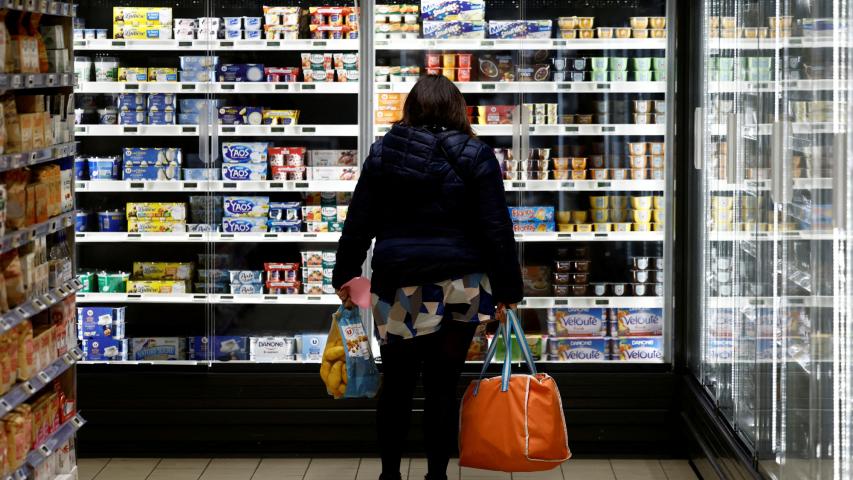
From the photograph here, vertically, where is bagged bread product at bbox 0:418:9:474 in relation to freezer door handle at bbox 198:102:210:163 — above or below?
below

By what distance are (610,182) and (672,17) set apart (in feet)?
2.82

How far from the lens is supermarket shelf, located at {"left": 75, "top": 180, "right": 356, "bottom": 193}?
583cm

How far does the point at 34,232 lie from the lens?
3770 mm

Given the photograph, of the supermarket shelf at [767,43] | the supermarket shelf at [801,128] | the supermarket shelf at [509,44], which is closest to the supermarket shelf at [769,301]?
the supermarket shelf at [801,128]

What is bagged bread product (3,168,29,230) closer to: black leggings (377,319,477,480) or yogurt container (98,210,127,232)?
black leggings (377,319,477,480)

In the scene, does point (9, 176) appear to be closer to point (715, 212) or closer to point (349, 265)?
point (349, 265)

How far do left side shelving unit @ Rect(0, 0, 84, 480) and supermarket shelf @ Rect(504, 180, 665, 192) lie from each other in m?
2.40

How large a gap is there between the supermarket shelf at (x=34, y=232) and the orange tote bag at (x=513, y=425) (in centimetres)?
168

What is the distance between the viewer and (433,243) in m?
4.48

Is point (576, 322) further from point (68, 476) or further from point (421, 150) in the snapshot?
point (68, 476)

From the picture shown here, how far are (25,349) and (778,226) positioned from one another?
7.95 feet

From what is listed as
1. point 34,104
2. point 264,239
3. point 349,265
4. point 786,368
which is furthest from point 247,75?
point 786,368

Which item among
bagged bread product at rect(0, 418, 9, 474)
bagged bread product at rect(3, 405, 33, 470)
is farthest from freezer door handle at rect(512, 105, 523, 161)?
bagged bread product at rect(0, 418, 9, 474)

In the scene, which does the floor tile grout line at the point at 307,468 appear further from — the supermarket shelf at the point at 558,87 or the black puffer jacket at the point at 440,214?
the supermarket shelf at the point at 558,87
